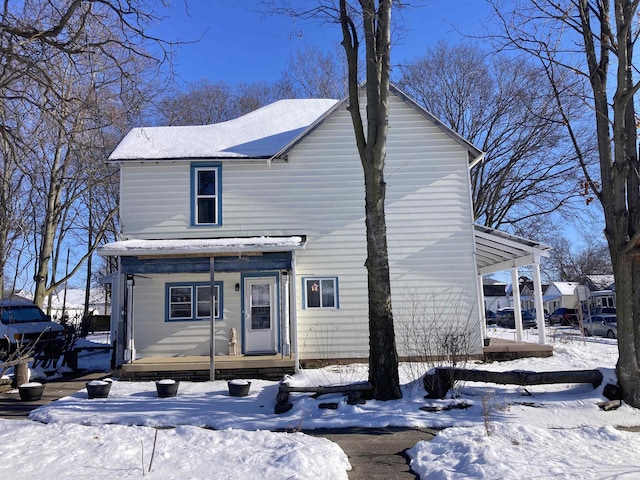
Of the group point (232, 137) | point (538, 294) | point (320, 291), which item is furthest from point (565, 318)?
point (232, 137)

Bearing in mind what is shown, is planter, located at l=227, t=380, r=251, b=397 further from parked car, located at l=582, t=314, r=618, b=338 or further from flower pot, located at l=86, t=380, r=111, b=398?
parked car, located at l=582, t=314, r=618, b=338

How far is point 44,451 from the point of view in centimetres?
603

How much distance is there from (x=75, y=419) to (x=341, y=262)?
7.56 meters

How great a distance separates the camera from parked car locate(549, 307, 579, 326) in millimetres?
37375

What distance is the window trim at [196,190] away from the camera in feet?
45.3

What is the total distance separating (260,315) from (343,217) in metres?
3.62

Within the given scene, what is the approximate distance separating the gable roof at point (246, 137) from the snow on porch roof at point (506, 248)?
226 centimetres

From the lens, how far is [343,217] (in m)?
13.8

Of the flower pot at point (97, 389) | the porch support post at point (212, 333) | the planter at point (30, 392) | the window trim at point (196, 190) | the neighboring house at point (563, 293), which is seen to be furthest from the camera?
the neighboring house at point (563, 293)

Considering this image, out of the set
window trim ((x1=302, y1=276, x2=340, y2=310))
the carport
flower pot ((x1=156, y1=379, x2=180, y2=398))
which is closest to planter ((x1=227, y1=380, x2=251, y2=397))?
flower pot ((x1=156, y1=379, x2=180, y2=398))

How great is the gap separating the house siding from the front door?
0.56 m

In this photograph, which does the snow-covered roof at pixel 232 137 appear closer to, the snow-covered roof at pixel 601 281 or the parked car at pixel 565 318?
the parked car at pixel 565 318

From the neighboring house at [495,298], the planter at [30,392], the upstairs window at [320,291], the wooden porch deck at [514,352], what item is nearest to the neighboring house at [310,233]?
the upstairs window at [320,291]

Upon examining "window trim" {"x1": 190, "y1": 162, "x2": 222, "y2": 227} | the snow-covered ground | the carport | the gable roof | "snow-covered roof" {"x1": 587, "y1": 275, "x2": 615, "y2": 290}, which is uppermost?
the gable roof
